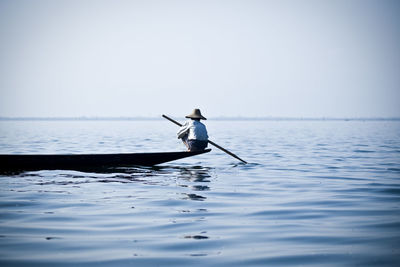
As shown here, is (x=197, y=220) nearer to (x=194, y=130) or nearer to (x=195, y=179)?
(x=195, y=179)

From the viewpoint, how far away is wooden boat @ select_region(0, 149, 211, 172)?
38.2 feet

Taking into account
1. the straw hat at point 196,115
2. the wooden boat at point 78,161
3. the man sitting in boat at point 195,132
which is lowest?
the wooden boat at point 78,161

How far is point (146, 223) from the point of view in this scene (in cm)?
629

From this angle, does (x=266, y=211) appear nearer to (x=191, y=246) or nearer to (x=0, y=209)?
(x=191, y=246)

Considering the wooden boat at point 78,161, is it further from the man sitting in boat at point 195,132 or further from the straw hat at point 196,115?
the straw hat at point 196,115

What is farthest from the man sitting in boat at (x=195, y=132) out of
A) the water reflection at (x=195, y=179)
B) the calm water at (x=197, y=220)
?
the calm water at (x=197, y=220)

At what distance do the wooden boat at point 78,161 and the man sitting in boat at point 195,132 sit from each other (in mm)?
354

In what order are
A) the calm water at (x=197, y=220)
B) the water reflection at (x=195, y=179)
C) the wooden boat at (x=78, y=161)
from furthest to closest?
1. the wooden boat at (x=78, y=161)
2. the water reflection at (x=195, y=179)
3. the calm water at (x=197, y=220)

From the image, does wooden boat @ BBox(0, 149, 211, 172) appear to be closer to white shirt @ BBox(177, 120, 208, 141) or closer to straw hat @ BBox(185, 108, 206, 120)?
white shirt @ BBox(177, 120, 208, 141)

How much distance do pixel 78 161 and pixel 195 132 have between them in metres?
3.45

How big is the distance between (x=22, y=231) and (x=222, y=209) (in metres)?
3.13

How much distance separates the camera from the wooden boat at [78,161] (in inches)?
459

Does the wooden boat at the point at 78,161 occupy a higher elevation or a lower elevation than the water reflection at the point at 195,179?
higher

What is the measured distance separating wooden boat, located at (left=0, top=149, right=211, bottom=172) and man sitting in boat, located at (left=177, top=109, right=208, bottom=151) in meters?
0.35
